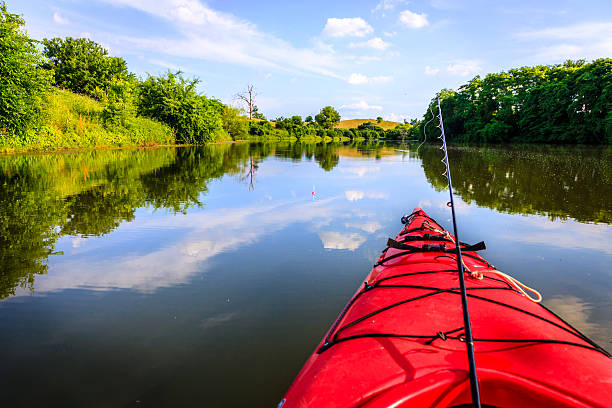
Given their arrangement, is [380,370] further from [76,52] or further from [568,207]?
[76,52]

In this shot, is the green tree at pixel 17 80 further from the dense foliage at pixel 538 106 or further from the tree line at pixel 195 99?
the dense foliage at pixel 538 106

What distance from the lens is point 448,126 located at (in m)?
52.1

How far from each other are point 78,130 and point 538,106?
43.3 meters

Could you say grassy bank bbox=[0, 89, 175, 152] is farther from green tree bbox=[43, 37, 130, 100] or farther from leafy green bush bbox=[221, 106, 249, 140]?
leafy green bush bbox=[221, 106, 249, 140]

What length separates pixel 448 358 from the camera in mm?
1515

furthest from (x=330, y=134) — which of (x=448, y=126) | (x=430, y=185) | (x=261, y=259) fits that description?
(x=261, y=259)

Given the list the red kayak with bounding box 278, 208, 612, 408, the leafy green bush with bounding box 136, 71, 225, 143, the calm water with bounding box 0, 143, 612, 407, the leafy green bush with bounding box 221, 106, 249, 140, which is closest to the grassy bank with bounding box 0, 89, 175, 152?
the leafy green bush with bounding box 136, 71, 225, 143

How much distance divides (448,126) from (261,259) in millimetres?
54507

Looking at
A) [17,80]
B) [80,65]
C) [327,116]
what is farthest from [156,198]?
[327,116]

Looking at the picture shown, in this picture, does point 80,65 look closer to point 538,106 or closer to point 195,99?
point 195,99

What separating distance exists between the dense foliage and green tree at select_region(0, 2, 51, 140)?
26469 mm

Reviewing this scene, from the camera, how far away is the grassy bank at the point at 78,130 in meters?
18.1

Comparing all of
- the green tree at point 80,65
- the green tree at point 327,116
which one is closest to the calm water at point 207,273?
the green tree at point 80,65

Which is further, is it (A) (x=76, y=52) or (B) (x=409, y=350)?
(A) (x=76, y=52)
